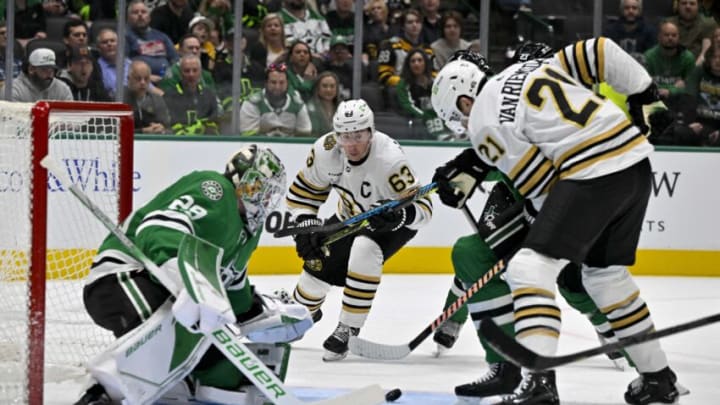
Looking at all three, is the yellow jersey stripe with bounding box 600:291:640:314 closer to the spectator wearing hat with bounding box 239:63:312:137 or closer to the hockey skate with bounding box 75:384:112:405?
the hockey skate with bounding box 75:384:112:405

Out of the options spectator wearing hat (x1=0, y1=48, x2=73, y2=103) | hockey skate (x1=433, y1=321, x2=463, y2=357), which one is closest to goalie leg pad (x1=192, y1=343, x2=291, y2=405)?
hockey skate (x1=433, y1=321, x2=463, y2=357)

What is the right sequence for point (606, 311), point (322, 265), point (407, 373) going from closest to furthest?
point (606, 311) < point (407, 373) < point (322, 265)

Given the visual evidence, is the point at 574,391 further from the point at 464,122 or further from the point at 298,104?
the point at 298,104

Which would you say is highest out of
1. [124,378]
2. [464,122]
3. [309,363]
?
[464,122]

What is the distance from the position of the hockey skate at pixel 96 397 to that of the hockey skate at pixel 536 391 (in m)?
0.98

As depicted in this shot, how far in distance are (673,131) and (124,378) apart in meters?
4.71

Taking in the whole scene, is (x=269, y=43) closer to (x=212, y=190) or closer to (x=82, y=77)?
(x=82, y=77)

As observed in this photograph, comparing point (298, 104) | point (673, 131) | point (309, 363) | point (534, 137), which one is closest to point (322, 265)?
point (309, 363)

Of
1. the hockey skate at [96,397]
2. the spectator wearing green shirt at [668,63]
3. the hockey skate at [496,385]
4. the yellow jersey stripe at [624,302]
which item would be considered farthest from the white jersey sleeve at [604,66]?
the spectator wearing green shirt at [668,63]

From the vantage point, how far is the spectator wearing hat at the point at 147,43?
668 cm

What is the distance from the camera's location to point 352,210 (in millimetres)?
4703

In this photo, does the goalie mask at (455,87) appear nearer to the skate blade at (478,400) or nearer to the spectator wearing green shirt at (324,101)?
the skate blade at (478,400)

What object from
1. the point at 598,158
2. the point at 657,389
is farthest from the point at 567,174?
the point at 657,389

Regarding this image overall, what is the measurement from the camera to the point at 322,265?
4602mm
